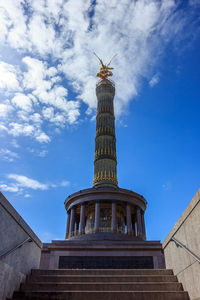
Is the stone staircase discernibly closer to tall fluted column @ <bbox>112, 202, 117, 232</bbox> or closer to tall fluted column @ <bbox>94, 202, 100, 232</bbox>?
tall fluted column @ <bbox>94, 202, 100, 232</bbox>

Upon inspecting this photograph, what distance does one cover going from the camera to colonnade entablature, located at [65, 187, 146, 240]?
25.4 m

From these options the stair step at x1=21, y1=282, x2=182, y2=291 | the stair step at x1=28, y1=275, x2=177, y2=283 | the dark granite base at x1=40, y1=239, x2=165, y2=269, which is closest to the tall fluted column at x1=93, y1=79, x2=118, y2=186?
the dark granite base at x1=40, y1=239, x2=165, y2=269

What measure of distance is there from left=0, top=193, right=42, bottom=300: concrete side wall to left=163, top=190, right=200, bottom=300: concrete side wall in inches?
174

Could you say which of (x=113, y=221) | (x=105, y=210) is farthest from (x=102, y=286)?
(x=105, y=210)

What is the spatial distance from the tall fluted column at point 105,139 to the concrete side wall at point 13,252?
Result: 21.5 meters

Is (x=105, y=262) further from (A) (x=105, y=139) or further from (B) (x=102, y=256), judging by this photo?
A: (A) (x=105, y=139)

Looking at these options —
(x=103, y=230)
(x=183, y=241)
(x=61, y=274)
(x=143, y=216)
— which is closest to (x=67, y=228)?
(x=103, y=230)

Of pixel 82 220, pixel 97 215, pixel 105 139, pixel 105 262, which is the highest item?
pixel 105 139

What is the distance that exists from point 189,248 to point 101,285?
8.57 feet

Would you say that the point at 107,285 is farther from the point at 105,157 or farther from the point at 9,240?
the point at 105,157

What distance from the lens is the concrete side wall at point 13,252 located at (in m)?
6.54

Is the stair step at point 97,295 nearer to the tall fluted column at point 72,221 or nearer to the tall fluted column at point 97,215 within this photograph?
the tall fluted column at point 97,215

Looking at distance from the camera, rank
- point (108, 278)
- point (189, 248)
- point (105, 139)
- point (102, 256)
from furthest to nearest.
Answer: point (105, 139) → point (102, 256) → point (108, 278) → point (189, 248)

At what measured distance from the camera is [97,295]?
6898 millimetres
